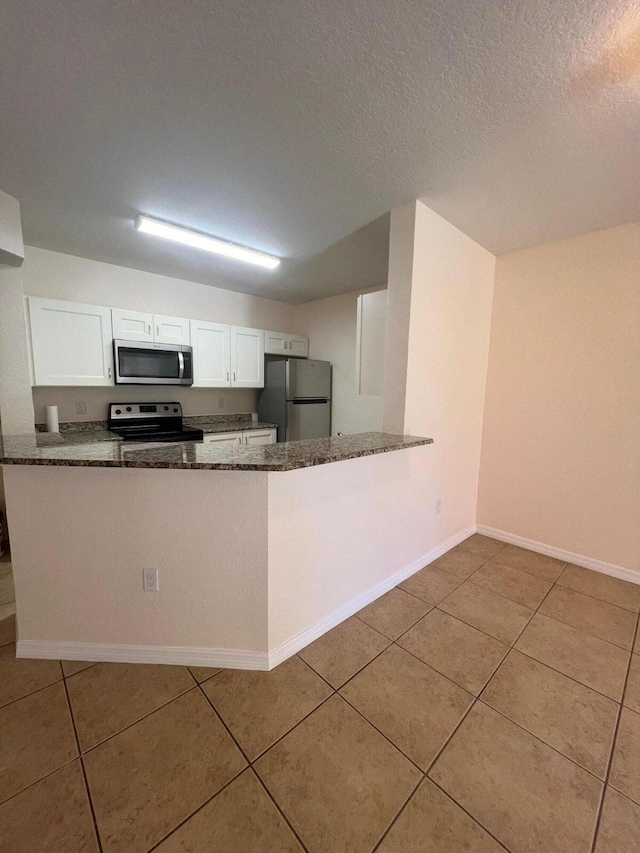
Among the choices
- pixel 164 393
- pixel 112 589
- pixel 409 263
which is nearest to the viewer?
pixel 112 589

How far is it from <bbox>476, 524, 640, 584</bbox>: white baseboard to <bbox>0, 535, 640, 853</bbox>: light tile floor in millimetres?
769

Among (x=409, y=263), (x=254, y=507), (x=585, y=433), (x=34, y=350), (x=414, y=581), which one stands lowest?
(x=414, y=581)

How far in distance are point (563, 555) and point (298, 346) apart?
3.71 m

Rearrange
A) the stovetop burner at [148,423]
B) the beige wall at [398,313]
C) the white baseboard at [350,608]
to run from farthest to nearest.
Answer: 1. the stovetop burner at [148,423]
2. the beige wall at [398,313]
3. the white baseboard at [350,608]

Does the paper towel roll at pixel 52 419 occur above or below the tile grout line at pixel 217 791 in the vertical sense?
above

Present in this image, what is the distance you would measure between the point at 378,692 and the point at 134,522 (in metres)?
1.40

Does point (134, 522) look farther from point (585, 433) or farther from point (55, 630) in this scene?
point (585, 433)

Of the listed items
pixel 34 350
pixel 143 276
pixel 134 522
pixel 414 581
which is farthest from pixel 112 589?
pixel 143 276

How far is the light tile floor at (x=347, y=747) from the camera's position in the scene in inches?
41.6

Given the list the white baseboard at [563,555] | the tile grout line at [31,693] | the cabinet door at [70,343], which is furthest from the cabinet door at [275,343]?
the tile grout line at [31,693]

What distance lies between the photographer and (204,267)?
3.31 m

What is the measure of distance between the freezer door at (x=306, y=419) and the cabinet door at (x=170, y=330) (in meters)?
1.40

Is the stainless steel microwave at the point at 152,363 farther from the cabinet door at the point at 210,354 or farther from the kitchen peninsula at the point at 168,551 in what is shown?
the kitchen peninsula at the point at 168,551

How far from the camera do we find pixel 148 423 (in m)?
3.71
